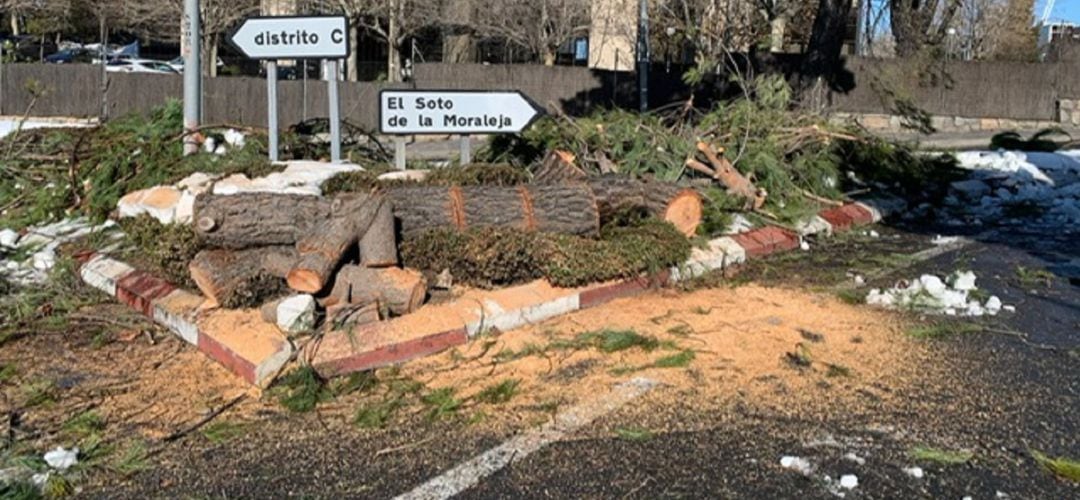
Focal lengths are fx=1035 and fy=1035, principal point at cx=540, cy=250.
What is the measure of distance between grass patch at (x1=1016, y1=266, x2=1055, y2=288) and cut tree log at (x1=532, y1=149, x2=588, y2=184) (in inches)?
135

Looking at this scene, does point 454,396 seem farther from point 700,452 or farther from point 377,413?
point 700,452

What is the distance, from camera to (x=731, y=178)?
31.8ft

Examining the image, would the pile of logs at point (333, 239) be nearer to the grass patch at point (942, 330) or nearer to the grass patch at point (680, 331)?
the grass patch at point (680, 331)

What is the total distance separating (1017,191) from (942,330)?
758cm

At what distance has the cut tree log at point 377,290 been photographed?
5.96 m

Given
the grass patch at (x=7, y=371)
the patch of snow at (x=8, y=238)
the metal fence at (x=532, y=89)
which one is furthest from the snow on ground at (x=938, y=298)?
the metal fence at (x=532, y=89)

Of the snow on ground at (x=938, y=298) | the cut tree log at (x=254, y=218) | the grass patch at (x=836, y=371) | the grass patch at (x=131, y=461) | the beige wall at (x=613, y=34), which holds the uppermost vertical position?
the beige wall at (x=613, y=34)

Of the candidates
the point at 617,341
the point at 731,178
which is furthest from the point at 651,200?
the point at 617,341

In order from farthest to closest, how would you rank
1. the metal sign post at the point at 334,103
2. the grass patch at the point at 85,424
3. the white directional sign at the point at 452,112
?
the metal sign post at the point at 334,103
the white directional sign at the point at 452,112
the grass patch at the point at 85,424

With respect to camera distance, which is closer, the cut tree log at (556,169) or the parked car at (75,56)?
the cut tree log at (556,169)

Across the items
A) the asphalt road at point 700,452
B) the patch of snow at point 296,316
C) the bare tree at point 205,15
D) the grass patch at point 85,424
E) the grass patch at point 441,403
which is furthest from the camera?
the bare tree at point 205,15

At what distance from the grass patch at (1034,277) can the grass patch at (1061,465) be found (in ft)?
12.1

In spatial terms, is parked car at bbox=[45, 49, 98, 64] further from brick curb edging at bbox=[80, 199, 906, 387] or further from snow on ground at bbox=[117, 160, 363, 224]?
brick curb edging at bbox=[80, 199, 906, 387]

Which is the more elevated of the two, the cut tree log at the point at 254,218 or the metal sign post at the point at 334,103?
the metal sign post at the point at 334,103
